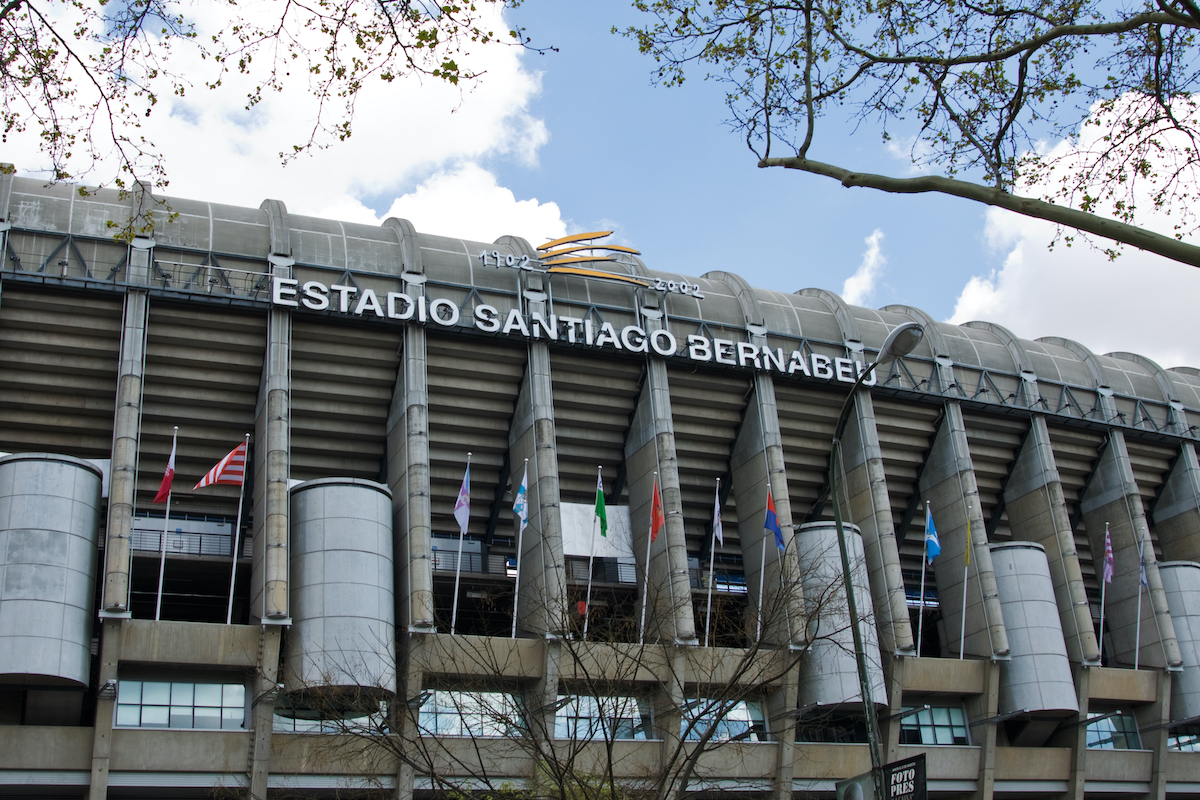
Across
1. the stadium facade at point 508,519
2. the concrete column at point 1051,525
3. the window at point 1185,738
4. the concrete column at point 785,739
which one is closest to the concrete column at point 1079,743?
the stadium facade at point 508,519

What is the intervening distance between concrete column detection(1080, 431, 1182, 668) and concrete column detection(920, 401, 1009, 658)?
8.89 meters

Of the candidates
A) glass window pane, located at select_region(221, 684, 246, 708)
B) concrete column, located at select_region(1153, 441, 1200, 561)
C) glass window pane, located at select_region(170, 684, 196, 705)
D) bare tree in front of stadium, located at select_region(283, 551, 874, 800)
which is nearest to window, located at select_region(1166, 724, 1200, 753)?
concrete column, located at select_region(1153, 441, 1200, 561)

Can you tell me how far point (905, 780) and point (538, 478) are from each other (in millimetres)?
29320

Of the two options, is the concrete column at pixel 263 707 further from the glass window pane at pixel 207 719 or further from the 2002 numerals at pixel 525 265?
the 2002 numerals at pixel 525 265

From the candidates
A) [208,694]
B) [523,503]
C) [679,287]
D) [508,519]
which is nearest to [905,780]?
[523,503]

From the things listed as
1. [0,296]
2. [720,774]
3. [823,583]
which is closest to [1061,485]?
[823,583]

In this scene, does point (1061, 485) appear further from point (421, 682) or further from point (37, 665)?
point (37, 665)

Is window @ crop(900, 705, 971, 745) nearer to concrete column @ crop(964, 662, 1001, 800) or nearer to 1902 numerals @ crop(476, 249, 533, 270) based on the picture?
concrete column @ crop(964, 662, 1001, 800)

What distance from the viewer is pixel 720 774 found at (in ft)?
147

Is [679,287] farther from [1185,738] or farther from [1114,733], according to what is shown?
[1185,738]

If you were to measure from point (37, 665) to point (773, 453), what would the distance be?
2989 centimetres

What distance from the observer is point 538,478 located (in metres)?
46.4

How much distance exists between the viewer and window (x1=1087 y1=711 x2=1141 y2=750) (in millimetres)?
54062

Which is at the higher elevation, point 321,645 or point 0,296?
point 0,296
